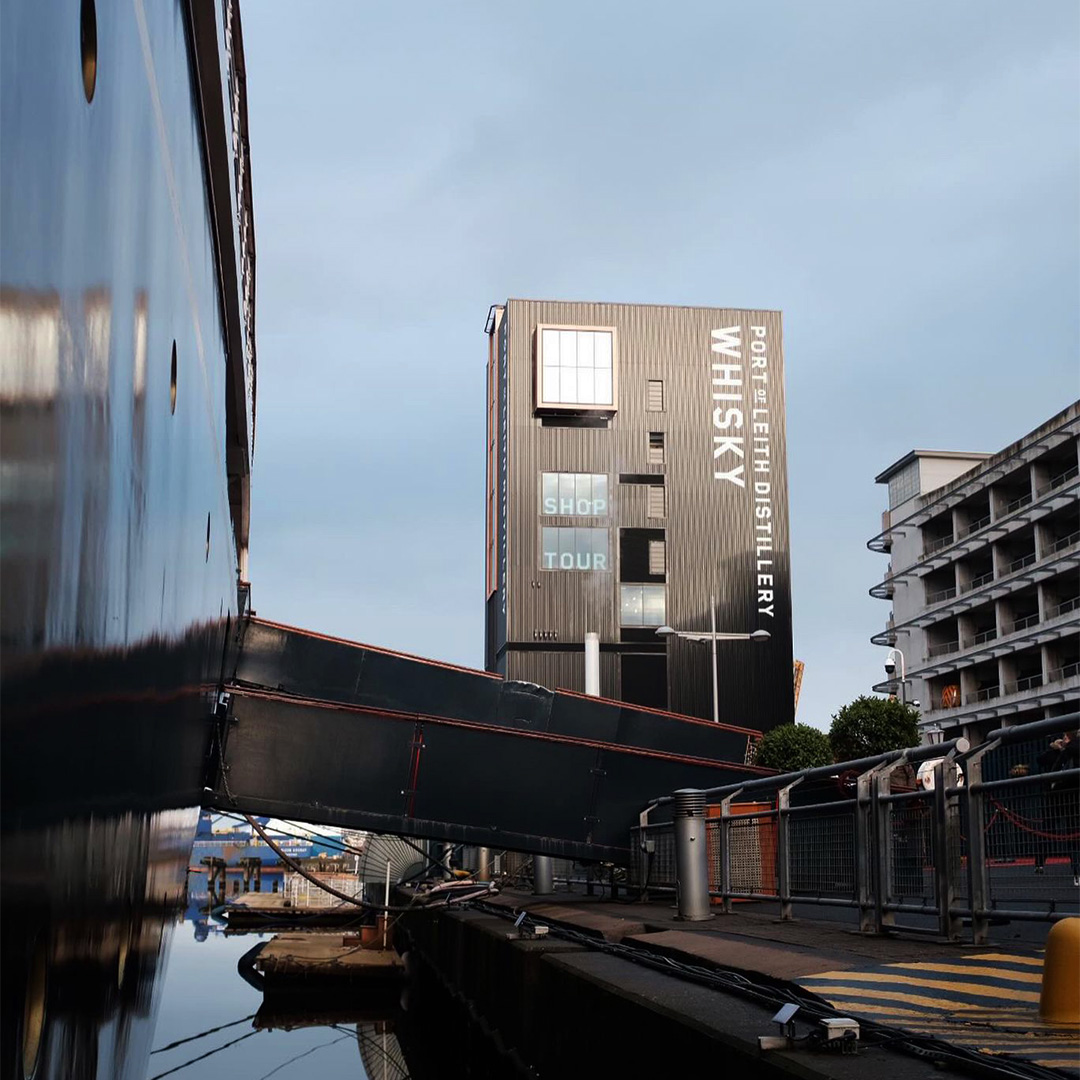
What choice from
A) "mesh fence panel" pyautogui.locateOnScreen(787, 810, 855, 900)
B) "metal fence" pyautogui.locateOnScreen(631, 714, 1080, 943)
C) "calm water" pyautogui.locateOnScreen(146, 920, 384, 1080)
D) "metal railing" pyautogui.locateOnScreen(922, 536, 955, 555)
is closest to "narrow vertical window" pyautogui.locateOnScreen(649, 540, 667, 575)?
"metal railing" pyautogui.locateOnScreen(922, 536, 955, 555)

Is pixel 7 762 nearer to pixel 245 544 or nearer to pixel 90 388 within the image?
pixel 90 388

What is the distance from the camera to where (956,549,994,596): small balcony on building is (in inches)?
2867

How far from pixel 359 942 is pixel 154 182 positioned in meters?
24.5

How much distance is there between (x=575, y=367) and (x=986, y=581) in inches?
973

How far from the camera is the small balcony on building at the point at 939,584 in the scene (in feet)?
252

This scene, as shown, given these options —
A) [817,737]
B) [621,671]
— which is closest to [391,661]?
[817,737]

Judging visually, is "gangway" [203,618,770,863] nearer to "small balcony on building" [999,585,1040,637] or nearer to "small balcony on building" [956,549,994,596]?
"small balcony on building" [999,585,1040,637]

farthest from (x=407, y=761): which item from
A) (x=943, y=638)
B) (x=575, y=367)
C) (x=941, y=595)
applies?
(x=943, y=638)

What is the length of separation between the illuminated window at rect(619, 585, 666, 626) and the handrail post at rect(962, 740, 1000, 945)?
60.9 meters

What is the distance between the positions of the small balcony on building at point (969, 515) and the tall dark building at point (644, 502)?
9.78 metres

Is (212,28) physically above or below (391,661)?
above

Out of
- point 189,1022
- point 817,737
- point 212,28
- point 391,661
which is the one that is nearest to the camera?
point 212,28

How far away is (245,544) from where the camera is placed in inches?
819

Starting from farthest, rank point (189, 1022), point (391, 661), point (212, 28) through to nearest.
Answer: point (189, 1022)
point (391, 661)
point (212, 28)
